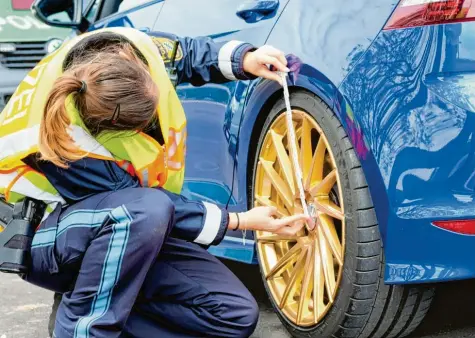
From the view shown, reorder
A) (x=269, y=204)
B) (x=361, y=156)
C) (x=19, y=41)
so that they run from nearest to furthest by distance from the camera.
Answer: (x=361, y=156), (x=269, y=204), (x=19, y=41)

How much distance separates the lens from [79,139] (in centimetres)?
229

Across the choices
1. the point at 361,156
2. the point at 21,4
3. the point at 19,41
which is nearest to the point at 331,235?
the point at 361,156

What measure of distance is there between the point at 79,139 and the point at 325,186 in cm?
69

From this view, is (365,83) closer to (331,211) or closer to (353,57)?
(353,57)

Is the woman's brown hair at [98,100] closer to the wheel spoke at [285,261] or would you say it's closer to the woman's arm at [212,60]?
the woman's arm at [212,60]

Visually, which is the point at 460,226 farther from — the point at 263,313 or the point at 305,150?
the point at 263,313

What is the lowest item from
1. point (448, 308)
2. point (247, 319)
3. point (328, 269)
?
point (448, 308)

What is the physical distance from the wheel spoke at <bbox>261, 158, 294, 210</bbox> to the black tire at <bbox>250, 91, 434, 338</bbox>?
0.30 m

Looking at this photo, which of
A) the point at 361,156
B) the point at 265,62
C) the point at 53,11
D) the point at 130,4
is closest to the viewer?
the point at 361,156

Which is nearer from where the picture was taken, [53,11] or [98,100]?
[98,100]

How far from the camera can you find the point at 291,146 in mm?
2480

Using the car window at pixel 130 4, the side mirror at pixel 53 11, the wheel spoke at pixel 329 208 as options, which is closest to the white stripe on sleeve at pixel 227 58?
the wheel spoke at pixel 329 208

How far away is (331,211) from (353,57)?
1.40 feet

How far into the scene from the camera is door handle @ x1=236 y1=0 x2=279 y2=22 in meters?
2.67
